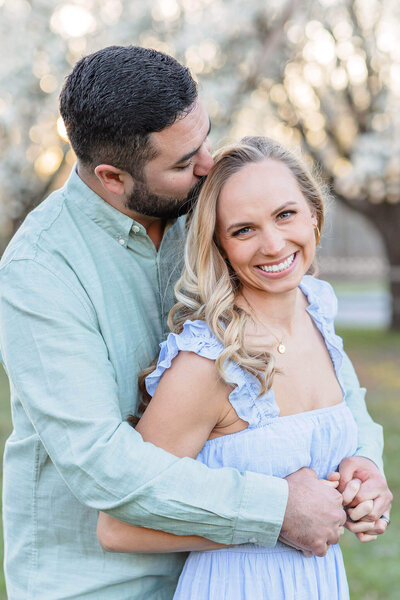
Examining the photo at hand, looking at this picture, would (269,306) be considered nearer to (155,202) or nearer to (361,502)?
(155,202)

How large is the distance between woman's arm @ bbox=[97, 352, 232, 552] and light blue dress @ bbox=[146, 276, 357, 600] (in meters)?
0.04

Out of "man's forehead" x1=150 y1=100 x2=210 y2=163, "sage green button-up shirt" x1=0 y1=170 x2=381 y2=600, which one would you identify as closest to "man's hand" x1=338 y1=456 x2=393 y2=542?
"sage green button-up shirt" x1=0 y1=170 x2=381 y2=600

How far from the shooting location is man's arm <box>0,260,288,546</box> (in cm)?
176

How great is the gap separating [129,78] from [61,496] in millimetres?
1168

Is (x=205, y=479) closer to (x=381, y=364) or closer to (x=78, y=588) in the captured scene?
(x=78, y=588)

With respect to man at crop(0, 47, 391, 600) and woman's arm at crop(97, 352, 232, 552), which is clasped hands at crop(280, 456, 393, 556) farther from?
woman's arm at crop(97, 352, 232, 552)

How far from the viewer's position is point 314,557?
2082 mm

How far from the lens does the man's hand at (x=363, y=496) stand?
6.77 ft

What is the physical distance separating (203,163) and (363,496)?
1069 mm

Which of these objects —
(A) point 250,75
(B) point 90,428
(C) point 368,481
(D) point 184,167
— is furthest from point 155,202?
(A) point 250,75

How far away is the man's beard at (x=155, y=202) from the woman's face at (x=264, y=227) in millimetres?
115

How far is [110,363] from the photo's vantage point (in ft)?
6.31

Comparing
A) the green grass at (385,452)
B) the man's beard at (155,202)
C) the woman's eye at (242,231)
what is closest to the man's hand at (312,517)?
the woman's eye at (242,231)

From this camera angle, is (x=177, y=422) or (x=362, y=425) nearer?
(x=177, y=422)
